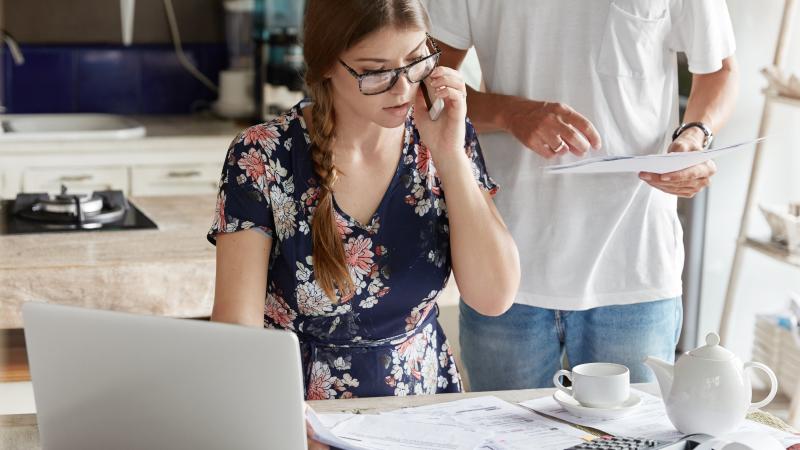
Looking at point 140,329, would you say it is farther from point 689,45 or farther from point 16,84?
point 16,84

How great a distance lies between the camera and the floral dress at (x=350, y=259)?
175cm

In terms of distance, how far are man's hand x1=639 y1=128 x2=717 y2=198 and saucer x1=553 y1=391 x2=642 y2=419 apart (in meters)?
0.39

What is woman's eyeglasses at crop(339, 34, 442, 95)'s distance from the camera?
5.33 ft

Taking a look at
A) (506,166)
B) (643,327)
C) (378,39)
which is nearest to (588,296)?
(643,327)

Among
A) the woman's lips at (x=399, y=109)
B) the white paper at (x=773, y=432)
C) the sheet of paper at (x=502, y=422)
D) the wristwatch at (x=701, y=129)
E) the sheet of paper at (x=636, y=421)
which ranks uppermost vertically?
the woman's lips at (x=399, y=109)

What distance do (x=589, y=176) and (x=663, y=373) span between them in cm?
54

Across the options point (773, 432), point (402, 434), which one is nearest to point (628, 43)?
point (773, 432)

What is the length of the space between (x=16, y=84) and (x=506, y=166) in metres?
3.23

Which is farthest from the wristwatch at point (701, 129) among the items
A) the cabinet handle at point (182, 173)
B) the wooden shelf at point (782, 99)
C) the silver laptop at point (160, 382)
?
the cabinet handle at point (182, 173)

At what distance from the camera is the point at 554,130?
183cm

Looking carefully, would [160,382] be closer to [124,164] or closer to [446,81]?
[446,81]

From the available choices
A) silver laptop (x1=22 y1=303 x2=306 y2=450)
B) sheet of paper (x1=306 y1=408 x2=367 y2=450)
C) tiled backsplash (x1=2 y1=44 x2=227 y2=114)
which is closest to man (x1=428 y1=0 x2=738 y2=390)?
sheet of paper (x1=306 y1=408 x2=367 y2=450)

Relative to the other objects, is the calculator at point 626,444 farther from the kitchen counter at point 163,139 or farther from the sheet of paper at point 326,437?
the kitchen counter at point 163,139

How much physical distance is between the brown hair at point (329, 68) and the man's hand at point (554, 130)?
0.30 m
